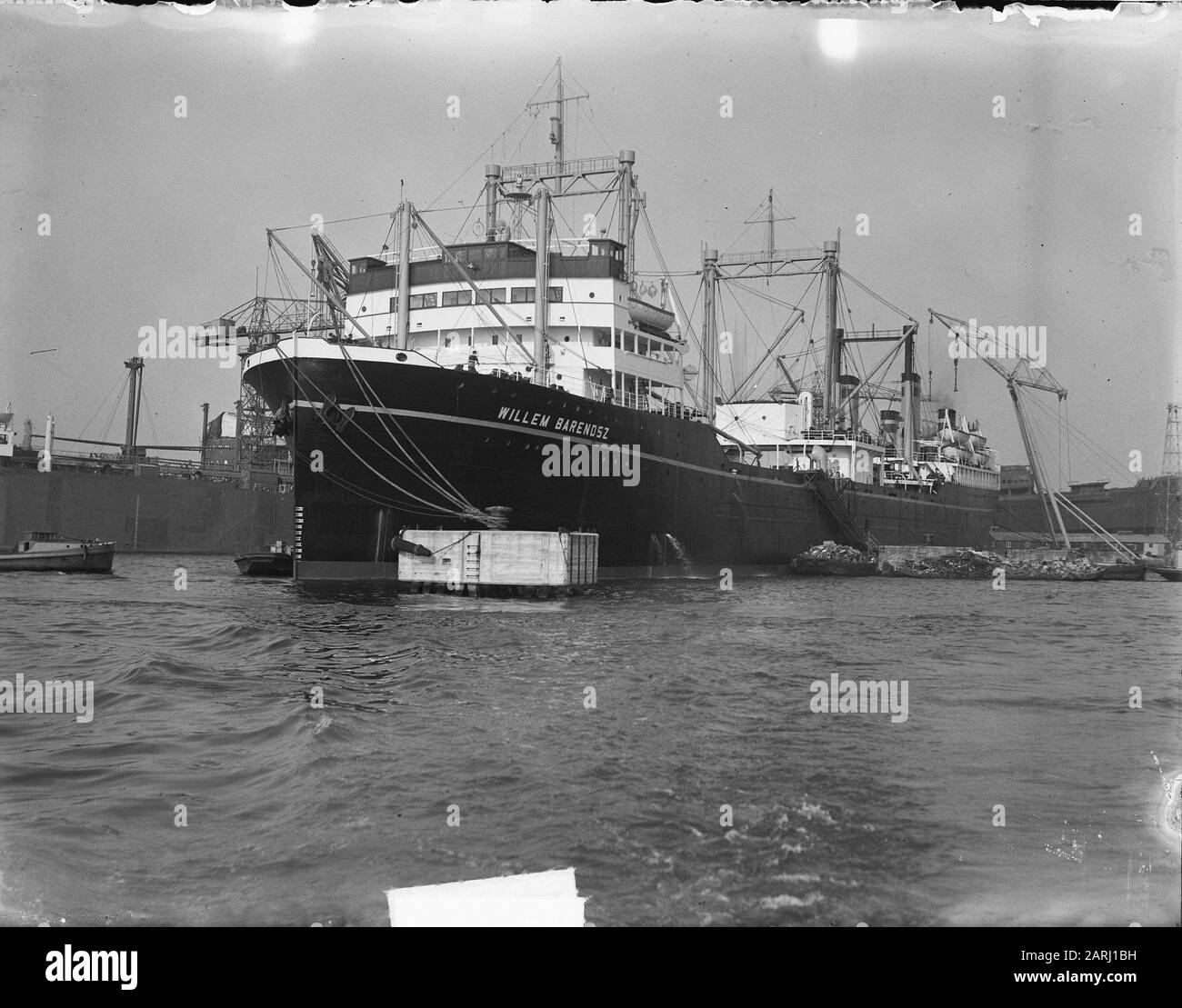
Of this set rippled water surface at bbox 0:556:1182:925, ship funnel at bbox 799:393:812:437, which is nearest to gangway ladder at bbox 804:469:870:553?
ship funnel at bbox 799:393:812:437

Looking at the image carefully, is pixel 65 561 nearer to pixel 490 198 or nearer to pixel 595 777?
pixel 490 198

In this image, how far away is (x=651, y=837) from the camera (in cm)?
693

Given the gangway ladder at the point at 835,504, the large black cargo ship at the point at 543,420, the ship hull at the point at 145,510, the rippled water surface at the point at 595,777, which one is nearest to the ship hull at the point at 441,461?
the large black cargo ship at the point at 543,420

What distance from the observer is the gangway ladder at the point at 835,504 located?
4472cm

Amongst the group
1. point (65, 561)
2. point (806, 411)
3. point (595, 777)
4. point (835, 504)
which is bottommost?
point (595, 777)

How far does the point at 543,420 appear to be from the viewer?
27438 mm

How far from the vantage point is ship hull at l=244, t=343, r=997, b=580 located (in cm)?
2541

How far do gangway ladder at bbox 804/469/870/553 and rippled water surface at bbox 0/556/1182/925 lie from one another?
26598 mm

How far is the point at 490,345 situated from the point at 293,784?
26.0 meters

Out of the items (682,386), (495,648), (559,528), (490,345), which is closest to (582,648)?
(495,648)

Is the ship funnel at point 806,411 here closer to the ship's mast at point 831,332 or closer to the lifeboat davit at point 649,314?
the ship's mast at point 831,332

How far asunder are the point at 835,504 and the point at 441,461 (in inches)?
999

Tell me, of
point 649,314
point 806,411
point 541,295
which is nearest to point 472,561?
A: point 541,295
